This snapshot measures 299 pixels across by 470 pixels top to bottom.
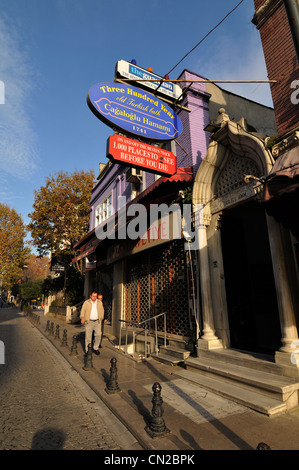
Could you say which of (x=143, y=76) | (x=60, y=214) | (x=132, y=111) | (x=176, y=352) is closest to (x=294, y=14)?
(x=132, y=111)

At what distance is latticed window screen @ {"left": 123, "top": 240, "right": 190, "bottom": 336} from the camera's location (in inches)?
341

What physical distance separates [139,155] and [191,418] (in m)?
5.91

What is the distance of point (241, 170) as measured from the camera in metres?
7.03

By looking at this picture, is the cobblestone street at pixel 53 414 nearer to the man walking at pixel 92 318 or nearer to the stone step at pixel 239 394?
the man walking at pixel 92 318

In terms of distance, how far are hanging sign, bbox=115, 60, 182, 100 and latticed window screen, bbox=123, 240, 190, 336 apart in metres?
5.18

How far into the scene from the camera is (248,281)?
8.02 meters

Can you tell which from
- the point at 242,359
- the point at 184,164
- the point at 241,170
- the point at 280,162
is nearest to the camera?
the point at 280,162

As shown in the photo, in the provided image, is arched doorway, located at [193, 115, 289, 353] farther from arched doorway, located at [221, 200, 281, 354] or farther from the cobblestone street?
the cobblestone street

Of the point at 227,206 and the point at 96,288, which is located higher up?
the point at 227,206

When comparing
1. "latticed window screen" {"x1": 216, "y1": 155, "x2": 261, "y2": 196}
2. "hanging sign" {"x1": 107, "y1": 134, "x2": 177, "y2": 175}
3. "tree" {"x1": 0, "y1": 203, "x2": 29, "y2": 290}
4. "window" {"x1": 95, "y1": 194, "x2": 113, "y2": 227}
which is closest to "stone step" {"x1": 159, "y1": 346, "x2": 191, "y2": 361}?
"latticed window screen" {"x1": 216, "y1": 155, "x2": 261, "y2": 196}

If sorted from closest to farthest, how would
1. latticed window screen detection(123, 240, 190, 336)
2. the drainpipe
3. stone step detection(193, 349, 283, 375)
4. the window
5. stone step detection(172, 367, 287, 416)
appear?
the drainpipe
stone step detection(172, 367, 287, 416)
stone step detection(193, 349, 283, 375)
latticed window screen detection(123, 240, 190, 336)
the window
